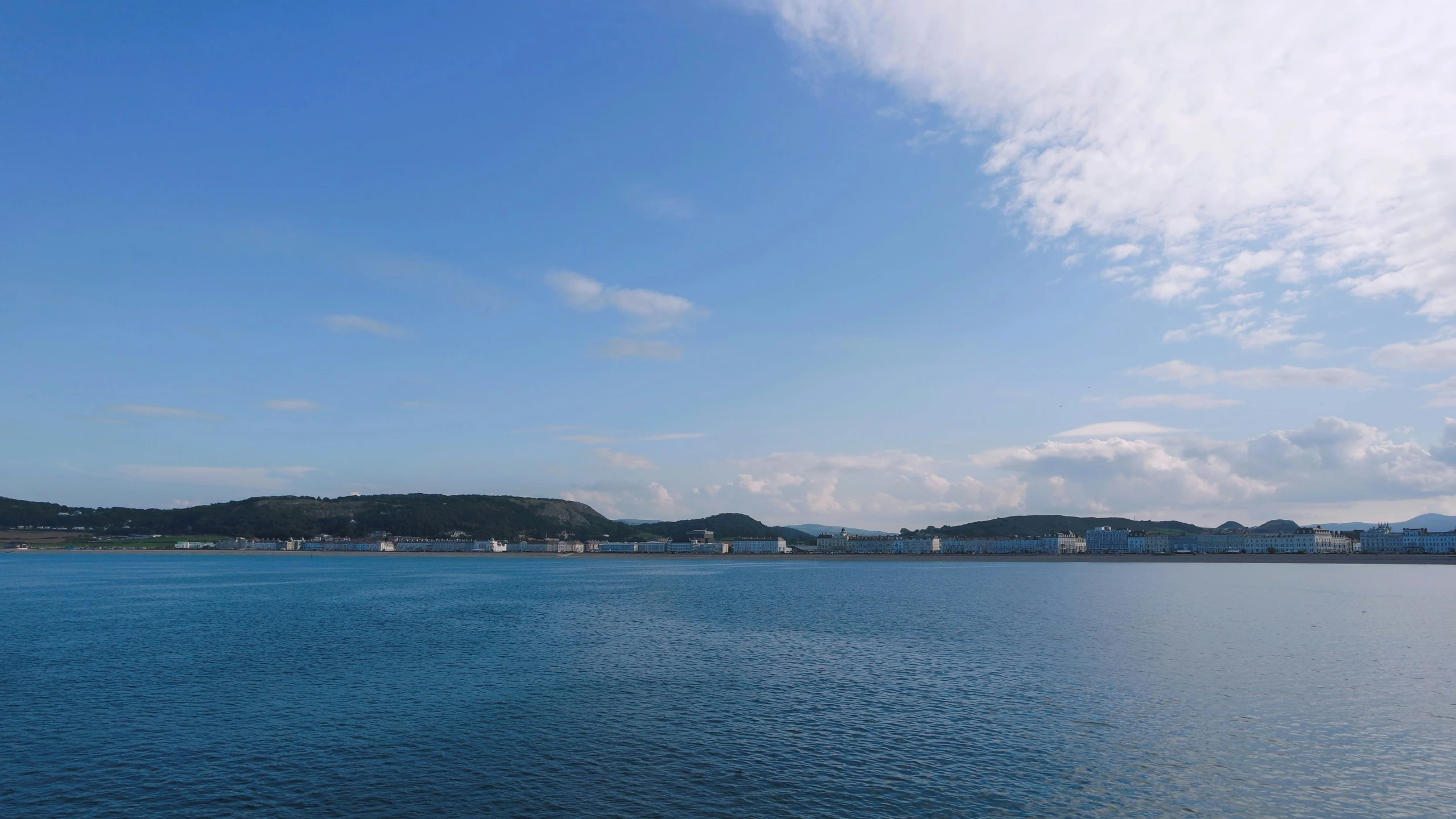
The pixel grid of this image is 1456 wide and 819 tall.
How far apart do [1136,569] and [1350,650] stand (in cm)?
12276

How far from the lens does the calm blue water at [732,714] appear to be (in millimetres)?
22859

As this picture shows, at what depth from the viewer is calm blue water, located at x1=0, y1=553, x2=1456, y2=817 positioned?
2286 centimetres

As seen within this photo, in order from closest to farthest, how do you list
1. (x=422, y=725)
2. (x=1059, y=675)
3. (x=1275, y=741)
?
(x=1275, y=741) < (x=422, y=725) < (x=1059, y=675)

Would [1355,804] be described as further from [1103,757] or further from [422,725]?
[422,725]

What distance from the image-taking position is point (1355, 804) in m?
22.1

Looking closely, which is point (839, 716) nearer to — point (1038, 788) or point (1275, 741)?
point (1038, 788)

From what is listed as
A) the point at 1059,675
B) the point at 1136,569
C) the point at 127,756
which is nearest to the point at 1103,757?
the point at 1059,675

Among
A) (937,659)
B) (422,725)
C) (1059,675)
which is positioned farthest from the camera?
(937,659)

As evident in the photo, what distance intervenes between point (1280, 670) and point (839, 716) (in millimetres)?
27203

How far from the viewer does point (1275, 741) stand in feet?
92.3

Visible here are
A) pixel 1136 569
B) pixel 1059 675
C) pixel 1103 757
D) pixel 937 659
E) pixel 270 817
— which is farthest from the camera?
pixel 1136 569

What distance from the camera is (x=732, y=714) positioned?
32.4 meters

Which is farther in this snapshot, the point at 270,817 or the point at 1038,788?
the point at 1038,788

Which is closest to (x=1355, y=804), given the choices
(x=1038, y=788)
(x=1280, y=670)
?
(x=1038, y=788)
